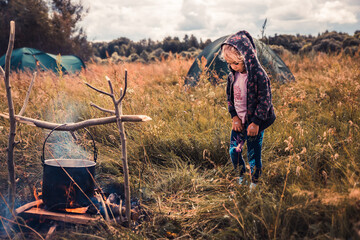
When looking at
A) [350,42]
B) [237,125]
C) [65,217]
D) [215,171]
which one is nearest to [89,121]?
[65,217]

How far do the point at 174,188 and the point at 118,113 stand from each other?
3.77ft

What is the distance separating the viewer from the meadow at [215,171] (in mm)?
1813

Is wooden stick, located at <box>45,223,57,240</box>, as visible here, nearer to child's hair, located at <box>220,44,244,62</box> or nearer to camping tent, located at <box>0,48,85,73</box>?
child's hair, located at <box>220,44,244,62</box>

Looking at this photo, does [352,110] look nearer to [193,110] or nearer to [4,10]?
[193,110]

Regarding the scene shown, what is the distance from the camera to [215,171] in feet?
9.79

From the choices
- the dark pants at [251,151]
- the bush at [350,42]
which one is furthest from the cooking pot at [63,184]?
the bush at [350,42]

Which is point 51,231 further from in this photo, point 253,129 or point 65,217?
point 253,129

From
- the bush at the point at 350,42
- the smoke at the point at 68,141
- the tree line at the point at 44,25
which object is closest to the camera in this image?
the smoke at the point at 68,141

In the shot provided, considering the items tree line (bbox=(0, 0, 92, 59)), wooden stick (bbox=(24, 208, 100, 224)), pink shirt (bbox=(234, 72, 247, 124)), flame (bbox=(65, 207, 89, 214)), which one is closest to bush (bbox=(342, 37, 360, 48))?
tree line (bbox=(0, 0, 92, 59))

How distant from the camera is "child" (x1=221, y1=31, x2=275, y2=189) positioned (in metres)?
2.32

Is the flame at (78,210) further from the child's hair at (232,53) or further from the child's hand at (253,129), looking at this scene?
the child's hair at (232,53)

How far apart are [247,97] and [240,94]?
124mm

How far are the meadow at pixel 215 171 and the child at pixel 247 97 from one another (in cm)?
24

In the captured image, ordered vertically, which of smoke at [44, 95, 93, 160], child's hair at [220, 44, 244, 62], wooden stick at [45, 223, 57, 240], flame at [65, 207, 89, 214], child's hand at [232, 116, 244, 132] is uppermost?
child's hair at [220, 44, 244, 62]
